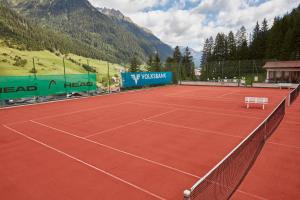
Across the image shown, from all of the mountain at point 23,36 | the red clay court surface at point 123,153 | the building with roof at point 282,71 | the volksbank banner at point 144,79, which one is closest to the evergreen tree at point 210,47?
the building with roof at point 282,71

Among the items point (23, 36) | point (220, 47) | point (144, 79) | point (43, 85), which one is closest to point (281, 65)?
point (144, 79)

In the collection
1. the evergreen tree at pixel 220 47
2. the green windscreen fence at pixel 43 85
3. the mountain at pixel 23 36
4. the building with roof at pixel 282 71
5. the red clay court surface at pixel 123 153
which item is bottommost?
the red clay court surface at pixel 123 153

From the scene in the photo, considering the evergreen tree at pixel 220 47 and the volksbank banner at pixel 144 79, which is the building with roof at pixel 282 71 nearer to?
the volksbank banner at pixel 144 79

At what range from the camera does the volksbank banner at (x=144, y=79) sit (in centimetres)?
3053

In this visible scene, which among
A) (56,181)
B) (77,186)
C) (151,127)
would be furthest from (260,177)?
(151,127)

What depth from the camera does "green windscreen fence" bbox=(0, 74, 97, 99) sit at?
19438 millimetres

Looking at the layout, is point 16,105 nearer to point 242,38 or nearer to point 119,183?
point 119,183

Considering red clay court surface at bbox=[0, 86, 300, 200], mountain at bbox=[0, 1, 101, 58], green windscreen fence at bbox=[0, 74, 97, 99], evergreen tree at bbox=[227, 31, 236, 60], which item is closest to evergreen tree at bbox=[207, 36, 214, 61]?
evergreen tree at bbox=[227, 31, 236, 60]

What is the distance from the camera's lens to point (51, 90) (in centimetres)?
2258

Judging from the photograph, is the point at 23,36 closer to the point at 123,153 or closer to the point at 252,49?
the point at 252,49

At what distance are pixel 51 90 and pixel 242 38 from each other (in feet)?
279

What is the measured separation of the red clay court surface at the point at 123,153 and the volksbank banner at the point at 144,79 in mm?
15540

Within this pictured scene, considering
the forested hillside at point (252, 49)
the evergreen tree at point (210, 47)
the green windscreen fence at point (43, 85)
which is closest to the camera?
the green windscreen fence at point (43, 85)

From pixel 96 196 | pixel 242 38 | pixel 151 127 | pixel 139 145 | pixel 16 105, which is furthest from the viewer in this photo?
pixel 242 38
